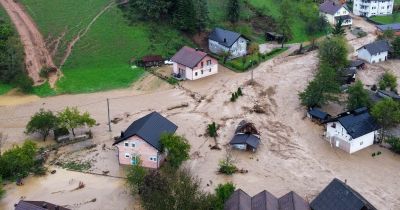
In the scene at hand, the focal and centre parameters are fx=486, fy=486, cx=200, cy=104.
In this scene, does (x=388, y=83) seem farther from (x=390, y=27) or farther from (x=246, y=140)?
(x=390, y=27)

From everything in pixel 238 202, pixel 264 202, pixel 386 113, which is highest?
pixel 386 113

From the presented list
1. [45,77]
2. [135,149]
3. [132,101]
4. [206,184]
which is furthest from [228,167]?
Answer: [45,77]

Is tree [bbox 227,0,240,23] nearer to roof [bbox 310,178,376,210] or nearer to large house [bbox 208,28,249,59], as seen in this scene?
large house [bbox 208,28,249,59]

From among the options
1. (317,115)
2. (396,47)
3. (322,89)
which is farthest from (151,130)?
(396,47)

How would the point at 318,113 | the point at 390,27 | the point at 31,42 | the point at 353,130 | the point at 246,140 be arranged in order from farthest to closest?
the point at 390,27 < the point at 31,42 < the point at 318,113 < the point at 246,140 < the point at 353,130

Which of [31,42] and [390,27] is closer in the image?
→ [31,42]

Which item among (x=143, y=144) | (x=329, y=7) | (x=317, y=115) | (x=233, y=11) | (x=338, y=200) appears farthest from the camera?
(x=329, y=7)

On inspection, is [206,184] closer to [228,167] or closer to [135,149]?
[228,167]
